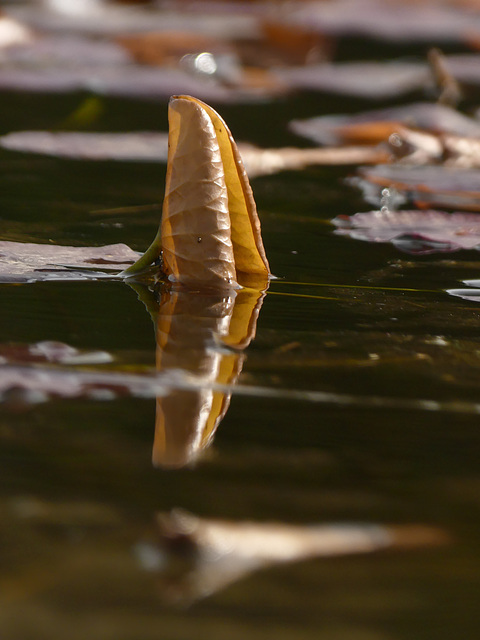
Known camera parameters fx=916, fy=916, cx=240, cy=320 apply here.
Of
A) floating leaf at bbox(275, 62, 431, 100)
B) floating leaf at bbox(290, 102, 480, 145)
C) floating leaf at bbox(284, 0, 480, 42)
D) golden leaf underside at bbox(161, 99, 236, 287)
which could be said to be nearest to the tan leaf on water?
golden leaf underside at bbox(161, 99, 236, 287)

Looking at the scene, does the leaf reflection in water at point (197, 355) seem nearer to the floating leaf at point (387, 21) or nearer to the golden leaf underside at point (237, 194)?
the golden leaf underside at point (237, 194)

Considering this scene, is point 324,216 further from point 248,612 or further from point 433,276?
point 248,612

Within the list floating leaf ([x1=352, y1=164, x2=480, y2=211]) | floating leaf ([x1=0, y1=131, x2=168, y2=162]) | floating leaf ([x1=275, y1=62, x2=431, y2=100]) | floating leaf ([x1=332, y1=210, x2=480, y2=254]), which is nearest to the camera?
floating leaf ([x1=332, y1=210, x2=480, y2=254])

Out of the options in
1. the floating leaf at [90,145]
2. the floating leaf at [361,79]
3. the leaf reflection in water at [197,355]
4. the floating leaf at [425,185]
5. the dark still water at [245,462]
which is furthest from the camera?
the floating leaf at [361,79]

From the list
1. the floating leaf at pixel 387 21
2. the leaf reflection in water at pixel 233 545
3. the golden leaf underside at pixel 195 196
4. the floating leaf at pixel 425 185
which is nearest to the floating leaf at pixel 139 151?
the floating leaf at pixel 425 185

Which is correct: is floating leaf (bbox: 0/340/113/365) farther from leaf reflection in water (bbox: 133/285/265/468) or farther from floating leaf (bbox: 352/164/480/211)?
floating leaf (bbox: 352/164/480/211)

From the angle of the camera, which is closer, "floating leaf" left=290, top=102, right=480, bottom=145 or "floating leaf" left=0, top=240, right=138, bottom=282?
"floating leaf" left=0, top=240, right=138, bottom=282

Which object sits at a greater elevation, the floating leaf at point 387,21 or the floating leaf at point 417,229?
the floating leaf at point 387,21
